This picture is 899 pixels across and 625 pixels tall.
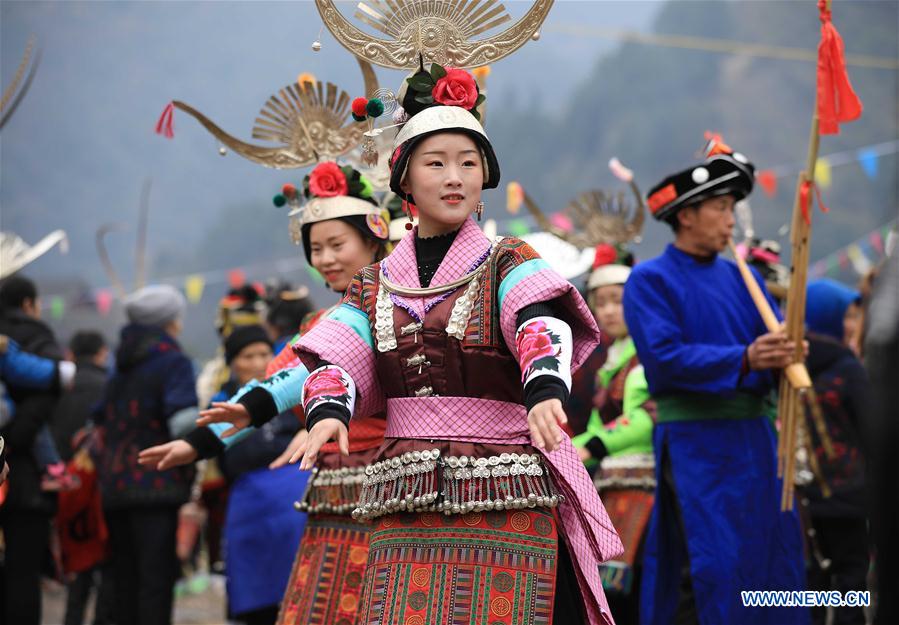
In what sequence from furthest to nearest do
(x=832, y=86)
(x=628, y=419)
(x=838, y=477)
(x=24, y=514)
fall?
(x=24, y=514), (x=838, y=477), (x=628, y=419), (x=832, y=86)

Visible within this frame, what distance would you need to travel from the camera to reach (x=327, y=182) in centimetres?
503

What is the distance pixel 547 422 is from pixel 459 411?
1.63 ft

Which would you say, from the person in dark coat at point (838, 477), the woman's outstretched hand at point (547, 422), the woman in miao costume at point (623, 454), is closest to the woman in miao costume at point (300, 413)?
the woman's outstretched hand at point (547, 422)

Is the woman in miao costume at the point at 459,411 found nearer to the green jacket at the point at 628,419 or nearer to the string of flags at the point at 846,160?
the green jacket at the point at 628,419

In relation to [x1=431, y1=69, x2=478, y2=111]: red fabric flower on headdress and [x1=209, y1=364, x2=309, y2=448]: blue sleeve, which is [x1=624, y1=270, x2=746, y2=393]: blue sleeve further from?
[x1=431, y1=69, x2=478, y2=111]: red fabric flower on headdress

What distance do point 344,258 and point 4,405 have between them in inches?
109

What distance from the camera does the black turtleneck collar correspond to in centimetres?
359

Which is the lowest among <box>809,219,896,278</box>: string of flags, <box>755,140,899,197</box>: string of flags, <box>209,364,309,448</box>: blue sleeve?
<box>209,364,309,448</box>: blue sleeve

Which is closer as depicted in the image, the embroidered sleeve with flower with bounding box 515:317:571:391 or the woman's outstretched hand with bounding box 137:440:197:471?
the embroidered sleeve with flower with bounding box 515:317:571:391

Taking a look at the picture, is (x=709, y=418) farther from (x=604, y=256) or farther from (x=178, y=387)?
(x=178, y=387)

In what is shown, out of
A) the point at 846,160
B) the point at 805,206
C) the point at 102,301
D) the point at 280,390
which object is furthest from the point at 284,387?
the point at 846,160

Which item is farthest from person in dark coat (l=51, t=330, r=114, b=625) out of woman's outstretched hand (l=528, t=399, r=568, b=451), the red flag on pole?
woman's outstretched hand (l=528, t=399, r=568, b=451)

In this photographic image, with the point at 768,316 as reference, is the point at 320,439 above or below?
below

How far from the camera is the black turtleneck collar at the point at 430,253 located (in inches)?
141
